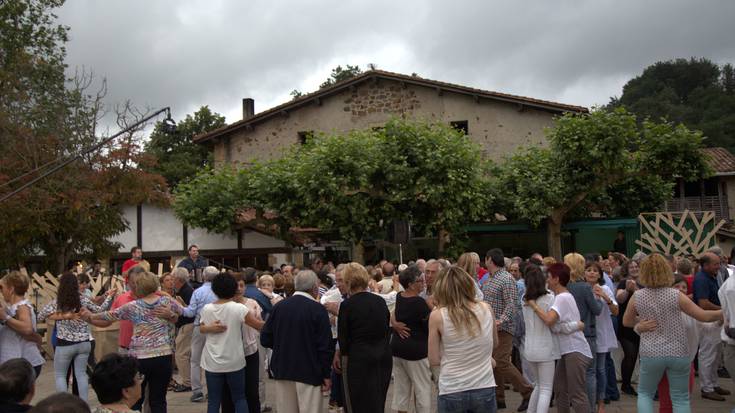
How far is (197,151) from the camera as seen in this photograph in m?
43.7

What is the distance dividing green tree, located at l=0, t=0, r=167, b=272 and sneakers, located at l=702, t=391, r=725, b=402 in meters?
15.4

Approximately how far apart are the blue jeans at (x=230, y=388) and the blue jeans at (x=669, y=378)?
3739mm

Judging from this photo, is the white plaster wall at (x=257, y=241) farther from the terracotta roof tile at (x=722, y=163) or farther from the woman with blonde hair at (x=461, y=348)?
the terracotta roof tile at (x=722, y=163)

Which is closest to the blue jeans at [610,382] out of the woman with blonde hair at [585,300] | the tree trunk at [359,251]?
the woman with blonde hair at [585,300]

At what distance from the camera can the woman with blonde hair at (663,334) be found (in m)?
5.51

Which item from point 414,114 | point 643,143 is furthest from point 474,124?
point 643,143

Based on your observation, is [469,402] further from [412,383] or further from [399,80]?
[399,80]

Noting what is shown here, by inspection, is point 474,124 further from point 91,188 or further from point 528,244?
point 91,188

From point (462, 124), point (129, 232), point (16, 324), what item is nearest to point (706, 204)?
point (462, 124)

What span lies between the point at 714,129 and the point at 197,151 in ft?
118

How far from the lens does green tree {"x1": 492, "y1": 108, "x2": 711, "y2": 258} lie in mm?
18266

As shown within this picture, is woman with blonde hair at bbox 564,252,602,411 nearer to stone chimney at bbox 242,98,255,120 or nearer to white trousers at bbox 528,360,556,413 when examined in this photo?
white trousers at bbox 528,360,556,413

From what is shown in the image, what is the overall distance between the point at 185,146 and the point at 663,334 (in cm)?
4163

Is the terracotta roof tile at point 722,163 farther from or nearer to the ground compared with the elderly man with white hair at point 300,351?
farther from the ground
